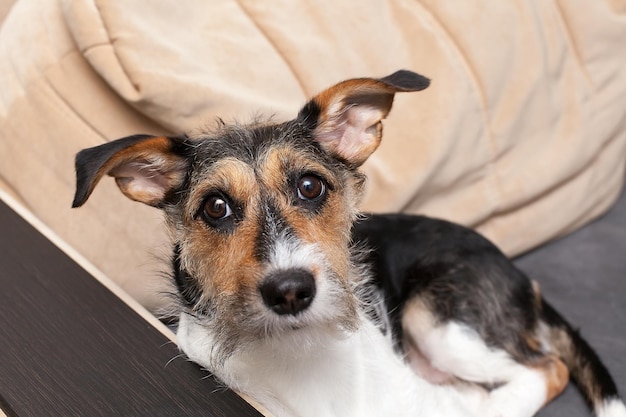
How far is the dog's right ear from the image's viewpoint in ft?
4.06

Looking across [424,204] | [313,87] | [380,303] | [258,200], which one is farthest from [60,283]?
[424,204]

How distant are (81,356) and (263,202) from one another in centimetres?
42

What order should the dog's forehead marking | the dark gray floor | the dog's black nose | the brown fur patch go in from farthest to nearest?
1. the dark gray floor
2. the brown fur patch
3. the dog's forehead marking
4. the dog's black nose

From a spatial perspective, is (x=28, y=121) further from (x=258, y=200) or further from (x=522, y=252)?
(x=522, y=252)

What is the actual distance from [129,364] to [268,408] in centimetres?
28

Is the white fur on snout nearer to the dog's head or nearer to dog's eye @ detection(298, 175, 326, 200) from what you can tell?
the dog's head

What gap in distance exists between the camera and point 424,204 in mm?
2223

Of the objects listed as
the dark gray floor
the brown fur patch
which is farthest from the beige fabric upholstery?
the brown fur patch

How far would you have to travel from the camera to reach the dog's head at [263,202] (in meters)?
1.22

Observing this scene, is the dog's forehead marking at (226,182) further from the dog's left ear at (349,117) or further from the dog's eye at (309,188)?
the dog's left ear at (349,117)

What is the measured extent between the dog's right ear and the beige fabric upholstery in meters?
0.20

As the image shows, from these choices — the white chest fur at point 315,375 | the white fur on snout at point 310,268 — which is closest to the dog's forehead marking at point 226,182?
the white fur on snout at point 310,268

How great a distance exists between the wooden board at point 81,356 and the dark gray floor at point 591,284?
93 centimetres

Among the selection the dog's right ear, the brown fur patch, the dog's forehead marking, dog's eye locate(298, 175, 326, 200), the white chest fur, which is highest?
the dog's right ear
